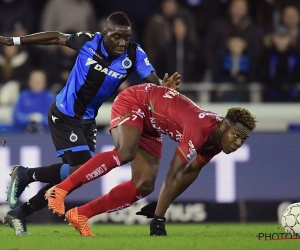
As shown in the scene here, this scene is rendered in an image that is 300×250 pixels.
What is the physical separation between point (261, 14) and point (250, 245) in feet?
27.8

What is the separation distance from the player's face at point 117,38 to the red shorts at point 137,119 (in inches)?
19.0

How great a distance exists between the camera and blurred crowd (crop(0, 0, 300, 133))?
13.9 metres

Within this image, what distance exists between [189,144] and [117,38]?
1.54 meters

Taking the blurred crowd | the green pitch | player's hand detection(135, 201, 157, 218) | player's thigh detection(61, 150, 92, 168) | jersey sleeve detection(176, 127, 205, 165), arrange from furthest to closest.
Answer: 1. the blurred crowd
2. player's thigh detection(61, 150, 92, 168)
3. player's hand detection(135, 201, 157, 218)
4. jersey sleeve detection(176, 127, 205, 165)
5. the green pitch

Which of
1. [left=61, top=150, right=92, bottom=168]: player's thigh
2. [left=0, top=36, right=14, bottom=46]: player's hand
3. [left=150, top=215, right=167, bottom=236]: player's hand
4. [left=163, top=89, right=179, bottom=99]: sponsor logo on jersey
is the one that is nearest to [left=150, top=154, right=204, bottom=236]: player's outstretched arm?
[left=150, top=215, right=167, bottom=236]: player's hand

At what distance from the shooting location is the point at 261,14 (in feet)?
51.1

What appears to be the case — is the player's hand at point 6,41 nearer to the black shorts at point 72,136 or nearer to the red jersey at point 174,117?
the black shorts at point 72,136

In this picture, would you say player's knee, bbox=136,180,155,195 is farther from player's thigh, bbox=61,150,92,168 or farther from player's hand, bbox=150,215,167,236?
player's thigh, bbox=61,150,92,168

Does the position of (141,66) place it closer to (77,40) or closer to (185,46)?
(77,40)

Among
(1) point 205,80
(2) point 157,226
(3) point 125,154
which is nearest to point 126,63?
(3) point 125,154

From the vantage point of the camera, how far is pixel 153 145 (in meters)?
8.92

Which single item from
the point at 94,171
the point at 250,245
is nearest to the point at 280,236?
the point at 250,245

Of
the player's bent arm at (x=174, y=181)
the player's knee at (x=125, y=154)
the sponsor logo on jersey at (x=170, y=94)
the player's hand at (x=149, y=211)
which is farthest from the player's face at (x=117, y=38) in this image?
the player's hand at (x=149, y=211)

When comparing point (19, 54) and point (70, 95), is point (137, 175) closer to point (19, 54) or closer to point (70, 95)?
point (70, 95)
